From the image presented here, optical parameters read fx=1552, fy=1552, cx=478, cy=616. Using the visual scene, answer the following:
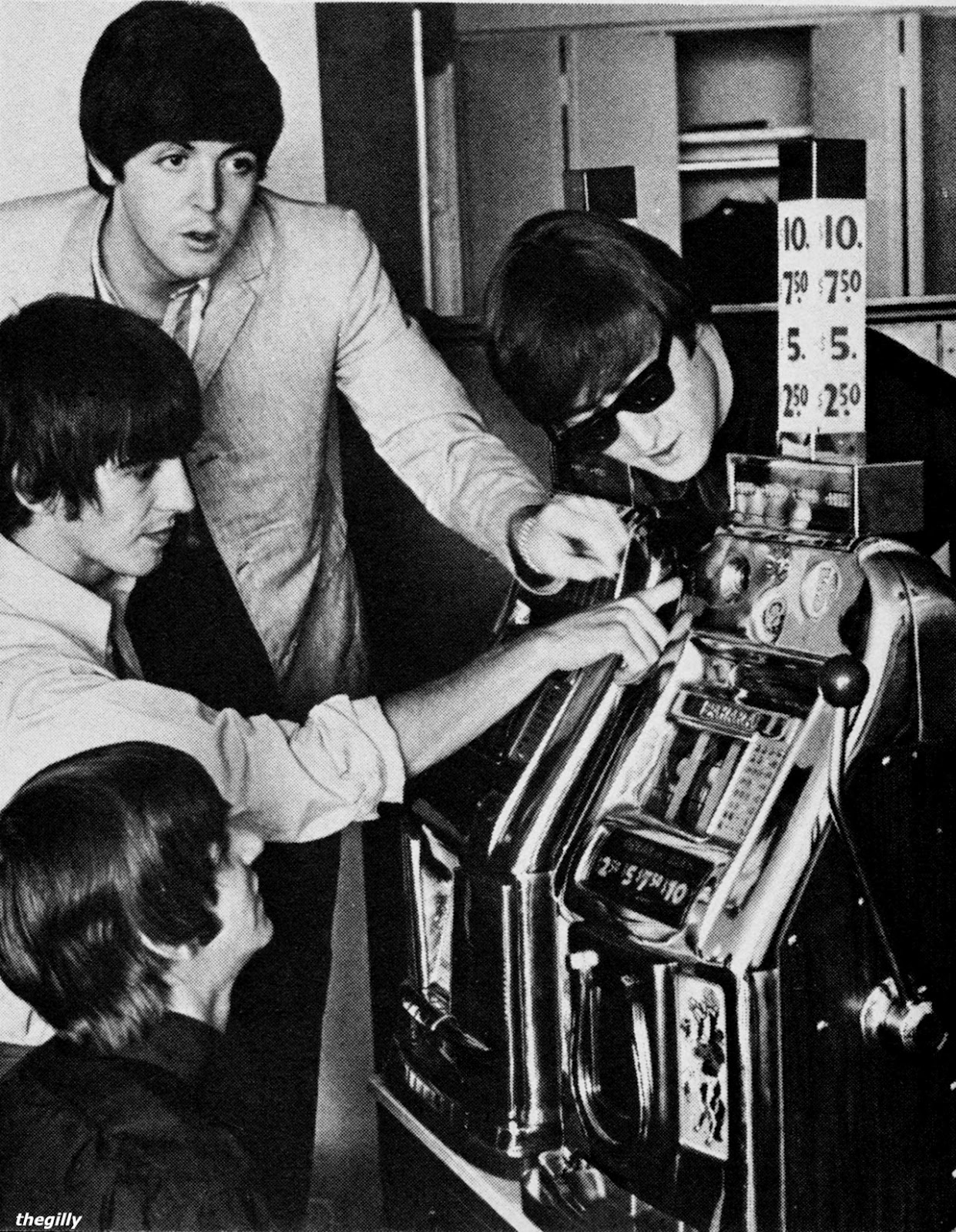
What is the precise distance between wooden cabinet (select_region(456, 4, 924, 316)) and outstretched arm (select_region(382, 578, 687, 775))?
640 mm

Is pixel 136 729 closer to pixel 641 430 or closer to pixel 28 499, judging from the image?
pixel 28 499

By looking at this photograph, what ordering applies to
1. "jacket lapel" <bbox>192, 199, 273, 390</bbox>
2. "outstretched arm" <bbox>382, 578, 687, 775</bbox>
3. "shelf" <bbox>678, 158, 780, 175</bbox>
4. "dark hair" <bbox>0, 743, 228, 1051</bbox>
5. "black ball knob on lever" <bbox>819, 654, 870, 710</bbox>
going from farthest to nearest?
"shelf" <bbox>678, 158, 780, 175</bbox>
"jacket lapel" <bbox>192, 199, 273, 390</bbox>
"outstretched arm" <bbox>382, 578, 687, 775</bbox>
"dark hair" <bbox>0, 743, 228, 1051</bbox>
"black ball knob on lever" <bbox>819, 654, 870, 710</bbox>

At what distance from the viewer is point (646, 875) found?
1955mm

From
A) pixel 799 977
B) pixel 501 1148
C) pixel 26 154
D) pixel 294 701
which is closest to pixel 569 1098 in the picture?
pixel 501 1148

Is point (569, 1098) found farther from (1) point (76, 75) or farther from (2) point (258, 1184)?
(1) point (76, 75)

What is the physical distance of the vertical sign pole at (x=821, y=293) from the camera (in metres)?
Result: 2.10

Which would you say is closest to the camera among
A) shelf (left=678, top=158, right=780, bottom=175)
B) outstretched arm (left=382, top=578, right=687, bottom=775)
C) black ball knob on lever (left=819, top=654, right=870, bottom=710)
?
black ball knob on lever (left=819, top=654, right=870, bottom=710)

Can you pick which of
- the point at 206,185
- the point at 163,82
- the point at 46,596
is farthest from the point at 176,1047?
the point at 163,82

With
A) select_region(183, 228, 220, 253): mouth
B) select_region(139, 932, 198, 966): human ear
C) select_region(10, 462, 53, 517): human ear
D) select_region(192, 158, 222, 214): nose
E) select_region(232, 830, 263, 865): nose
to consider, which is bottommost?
select_region(139, 932, 198, 966): human ear

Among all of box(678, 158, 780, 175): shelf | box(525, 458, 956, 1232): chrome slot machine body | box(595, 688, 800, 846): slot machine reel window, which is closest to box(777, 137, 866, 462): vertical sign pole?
box(525, 458, 956, 1232): chrome slot machine body

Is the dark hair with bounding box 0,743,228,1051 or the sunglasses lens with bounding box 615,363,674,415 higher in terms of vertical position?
the sunglasses lens with bounding box 615,363,674,415

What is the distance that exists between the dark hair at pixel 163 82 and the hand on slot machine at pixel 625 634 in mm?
919

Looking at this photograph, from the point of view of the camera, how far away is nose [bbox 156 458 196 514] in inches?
92.9

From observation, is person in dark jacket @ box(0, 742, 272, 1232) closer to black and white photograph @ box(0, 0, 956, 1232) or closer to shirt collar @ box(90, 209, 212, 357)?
black and white photograph @ box(0, 0, 956, 1232)
